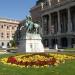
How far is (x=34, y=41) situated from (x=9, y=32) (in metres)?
80.5

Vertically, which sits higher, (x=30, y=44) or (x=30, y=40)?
(x=30, y=40)

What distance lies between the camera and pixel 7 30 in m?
120

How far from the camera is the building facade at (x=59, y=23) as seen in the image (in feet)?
241

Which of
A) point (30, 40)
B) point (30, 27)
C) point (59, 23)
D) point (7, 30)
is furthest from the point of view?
point (7, 30)

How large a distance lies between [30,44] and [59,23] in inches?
1652

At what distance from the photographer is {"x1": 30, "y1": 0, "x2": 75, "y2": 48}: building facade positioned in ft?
241

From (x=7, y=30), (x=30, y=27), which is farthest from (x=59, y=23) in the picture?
(x=7, y=30)

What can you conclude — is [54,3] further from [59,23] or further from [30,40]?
[30,40]

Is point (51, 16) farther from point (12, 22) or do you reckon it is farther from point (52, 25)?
point (12, 22)

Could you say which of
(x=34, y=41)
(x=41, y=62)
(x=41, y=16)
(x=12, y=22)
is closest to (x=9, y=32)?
(x=12, y=22)

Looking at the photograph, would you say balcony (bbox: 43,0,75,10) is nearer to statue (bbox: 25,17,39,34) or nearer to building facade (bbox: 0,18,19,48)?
building facade (bbox: 0,18,19,48)

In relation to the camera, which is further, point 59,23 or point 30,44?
point 59,23

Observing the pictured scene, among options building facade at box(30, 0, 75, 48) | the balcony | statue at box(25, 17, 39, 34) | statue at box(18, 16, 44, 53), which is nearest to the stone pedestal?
statue at box(18, 16, 44, 53)

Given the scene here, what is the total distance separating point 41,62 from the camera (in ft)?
62.0
